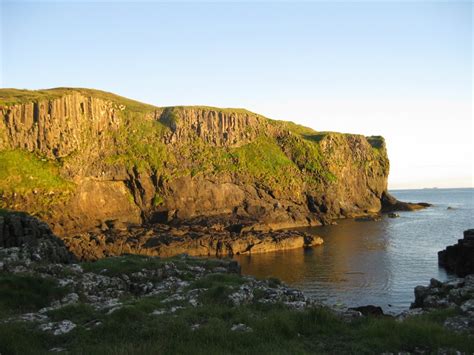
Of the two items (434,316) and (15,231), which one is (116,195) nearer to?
(15,231)

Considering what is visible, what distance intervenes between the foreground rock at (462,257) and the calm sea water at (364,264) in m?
1.72

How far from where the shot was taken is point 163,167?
110m

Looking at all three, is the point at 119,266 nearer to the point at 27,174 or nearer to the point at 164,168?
the point at 27,174

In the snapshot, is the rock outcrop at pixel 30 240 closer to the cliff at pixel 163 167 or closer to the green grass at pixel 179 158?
the cliff at pixel 163 167

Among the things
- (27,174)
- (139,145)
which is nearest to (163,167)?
(139,145)

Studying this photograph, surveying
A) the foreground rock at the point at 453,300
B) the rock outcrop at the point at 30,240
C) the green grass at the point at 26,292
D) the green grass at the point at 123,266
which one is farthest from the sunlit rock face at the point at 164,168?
the green grass at the point at 26,292

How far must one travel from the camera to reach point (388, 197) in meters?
153

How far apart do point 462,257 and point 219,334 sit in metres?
50.9

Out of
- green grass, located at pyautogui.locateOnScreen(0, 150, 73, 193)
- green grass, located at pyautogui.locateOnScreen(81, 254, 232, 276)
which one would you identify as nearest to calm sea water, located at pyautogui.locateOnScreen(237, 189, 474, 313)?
green grass, located at pyautogui.locateOnScreen(81, 254, 232, 276)

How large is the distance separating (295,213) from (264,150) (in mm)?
29897

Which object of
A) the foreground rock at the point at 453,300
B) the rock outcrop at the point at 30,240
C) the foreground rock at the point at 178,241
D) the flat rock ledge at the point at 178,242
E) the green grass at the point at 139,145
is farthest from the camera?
the green grass at the point at 139,145

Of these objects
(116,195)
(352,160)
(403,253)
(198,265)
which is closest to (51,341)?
(198,265)

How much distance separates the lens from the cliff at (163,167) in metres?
89.9

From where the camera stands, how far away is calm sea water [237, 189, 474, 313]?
146ft
